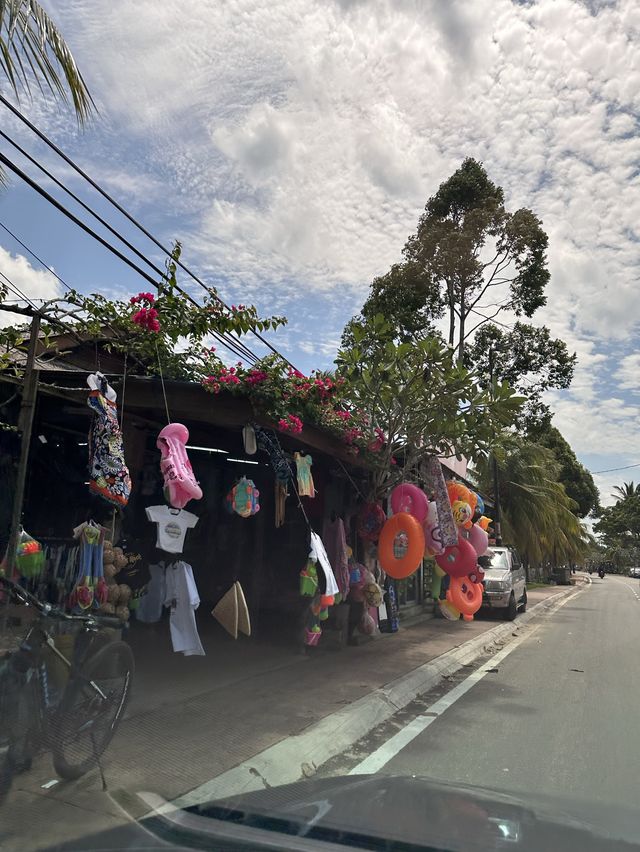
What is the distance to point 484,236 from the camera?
1706 centimetres

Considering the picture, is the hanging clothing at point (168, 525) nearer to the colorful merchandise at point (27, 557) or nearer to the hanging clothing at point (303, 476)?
the colorful merchandise at point (27, 557)

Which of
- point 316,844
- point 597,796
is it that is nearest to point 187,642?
point 597,796

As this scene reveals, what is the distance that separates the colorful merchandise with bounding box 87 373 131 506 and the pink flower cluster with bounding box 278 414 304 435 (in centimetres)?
203

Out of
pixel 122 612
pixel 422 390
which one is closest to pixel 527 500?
pixel 422 390

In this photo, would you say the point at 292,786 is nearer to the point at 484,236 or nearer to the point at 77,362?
the point at 77,362

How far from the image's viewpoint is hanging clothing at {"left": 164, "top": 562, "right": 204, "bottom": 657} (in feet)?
22.2

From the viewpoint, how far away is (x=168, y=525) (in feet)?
21.9

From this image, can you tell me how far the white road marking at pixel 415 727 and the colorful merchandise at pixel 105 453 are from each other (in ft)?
9.81

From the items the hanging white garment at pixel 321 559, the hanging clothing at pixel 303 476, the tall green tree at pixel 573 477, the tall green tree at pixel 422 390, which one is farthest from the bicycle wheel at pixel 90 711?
the tall green tree at pixel 573 477

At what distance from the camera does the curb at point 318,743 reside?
4406 mm

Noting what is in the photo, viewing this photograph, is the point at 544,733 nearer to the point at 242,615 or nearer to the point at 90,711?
the point at 242,615

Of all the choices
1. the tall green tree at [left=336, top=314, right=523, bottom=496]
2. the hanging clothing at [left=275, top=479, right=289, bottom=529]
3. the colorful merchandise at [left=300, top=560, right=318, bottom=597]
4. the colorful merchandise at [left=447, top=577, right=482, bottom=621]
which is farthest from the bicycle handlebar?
the colorful merchandise at [left=447, top=577, right=482, bottom=621]

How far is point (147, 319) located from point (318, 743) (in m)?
4.02

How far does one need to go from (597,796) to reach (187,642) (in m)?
4.12
